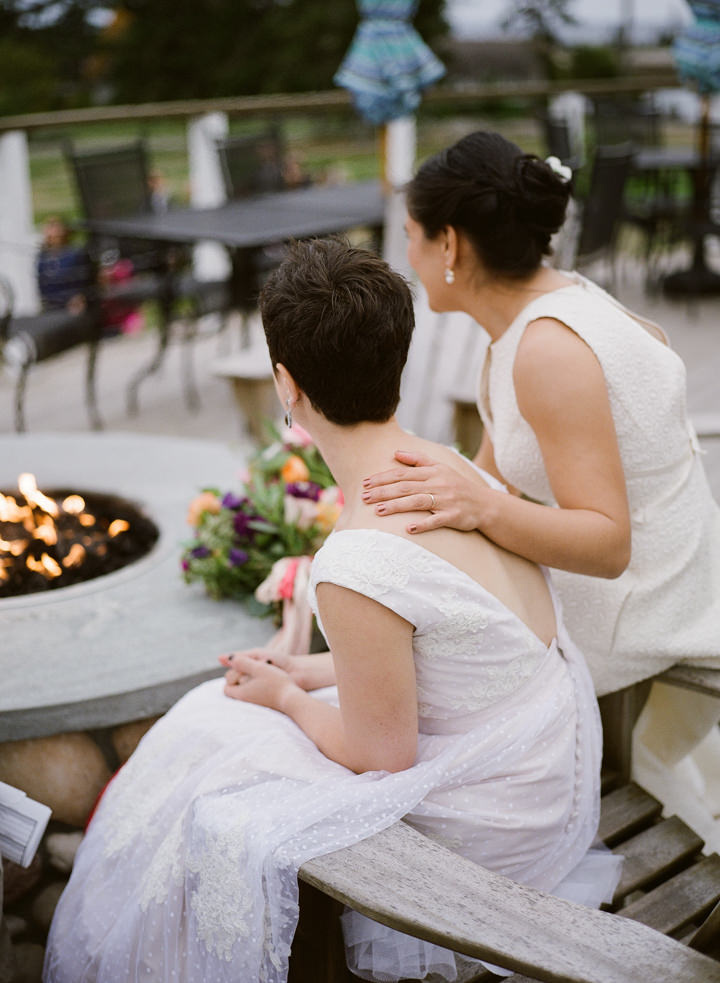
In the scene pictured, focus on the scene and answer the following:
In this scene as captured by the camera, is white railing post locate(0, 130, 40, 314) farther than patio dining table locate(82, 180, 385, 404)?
Yes

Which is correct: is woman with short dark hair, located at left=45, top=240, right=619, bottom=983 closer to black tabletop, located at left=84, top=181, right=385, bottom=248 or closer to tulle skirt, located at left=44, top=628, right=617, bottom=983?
tulle skirt, located at left=44, top=628, right=617, bottom=983

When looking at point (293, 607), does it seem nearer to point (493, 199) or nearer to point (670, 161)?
point (493, 199)

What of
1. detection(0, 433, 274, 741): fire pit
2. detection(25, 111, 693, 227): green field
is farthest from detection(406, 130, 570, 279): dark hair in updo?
detection(25, 111, 693, 227): green field

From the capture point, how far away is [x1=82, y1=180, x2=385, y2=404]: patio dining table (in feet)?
17.4

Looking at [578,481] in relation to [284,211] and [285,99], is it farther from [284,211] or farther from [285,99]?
[285,99]

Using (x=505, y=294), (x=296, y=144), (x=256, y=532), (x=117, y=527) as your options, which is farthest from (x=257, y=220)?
(x=296, y=144)

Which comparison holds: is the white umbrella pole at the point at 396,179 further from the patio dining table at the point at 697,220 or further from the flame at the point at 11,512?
the patio dining table at the point at 697,220

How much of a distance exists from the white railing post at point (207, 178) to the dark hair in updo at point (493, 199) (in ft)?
16.9

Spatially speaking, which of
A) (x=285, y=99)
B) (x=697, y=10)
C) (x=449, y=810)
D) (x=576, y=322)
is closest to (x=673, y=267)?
(x=697, y=10)

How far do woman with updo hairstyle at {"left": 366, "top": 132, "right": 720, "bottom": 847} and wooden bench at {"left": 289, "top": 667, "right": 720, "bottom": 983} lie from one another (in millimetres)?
285

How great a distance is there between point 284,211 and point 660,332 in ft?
13.7

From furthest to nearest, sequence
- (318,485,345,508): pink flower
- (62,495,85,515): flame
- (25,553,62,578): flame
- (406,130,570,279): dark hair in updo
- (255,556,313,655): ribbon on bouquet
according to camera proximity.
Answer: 1. (62,495,85,515): flame
2. (25,553,62,578): flame
3. (318,485,345,508): pink flower
4. (255,556,313,655): ribbon on bouquet
5. (406,130,570,279): dark hair in updo

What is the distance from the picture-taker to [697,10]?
6035 mm

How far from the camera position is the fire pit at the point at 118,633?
2184 mm
